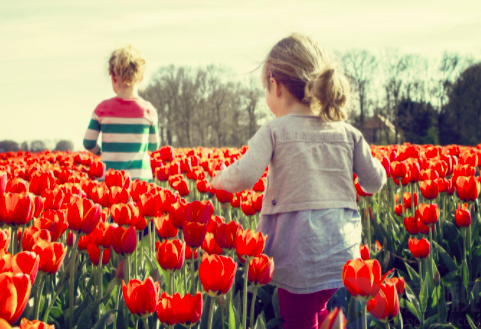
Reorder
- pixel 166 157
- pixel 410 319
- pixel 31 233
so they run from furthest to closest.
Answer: pixel 166 157 < pixel 410 319 < pixel 31 233

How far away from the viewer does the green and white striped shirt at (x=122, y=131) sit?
15.1 ft

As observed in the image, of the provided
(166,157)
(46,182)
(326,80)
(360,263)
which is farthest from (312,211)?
(166,157)

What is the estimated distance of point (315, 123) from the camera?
2557 millimetres

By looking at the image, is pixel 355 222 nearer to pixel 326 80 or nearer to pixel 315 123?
pixel 315 123

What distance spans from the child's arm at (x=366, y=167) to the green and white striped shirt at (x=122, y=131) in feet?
8.39

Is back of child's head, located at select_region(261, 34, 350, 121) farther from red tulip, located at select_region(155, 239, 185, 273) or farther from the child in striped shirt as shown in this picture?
the child in striped shirt

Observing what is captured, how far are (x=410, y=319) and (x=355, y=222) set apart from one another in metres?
0.87

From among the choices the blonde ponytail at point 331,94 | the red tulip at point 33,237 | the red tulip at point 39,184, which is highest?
the blonde ponytail at point 331,94

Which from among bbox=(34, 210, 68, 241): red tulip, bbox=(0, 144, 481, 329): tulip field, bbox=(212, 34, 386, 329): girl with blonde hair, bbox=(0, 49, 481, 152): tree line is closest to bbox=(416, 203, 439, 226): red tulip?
bbox=(0, 144, 481, 329): tulip field

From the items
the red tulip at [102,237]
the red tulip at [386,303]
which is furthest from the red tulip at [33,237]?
the red tulip at [386,303]

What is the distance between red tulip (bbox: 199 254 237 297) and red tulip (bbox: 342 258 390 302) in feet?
1.25

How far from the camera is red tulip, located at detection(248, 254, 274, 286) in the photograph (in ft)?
6.25

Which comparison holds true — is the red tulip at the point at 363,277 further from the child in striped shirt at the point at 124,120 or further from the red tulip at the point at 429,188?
A: the child in striped shirt at the point at 124,120

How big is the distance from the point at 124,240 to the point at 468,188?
2.38m
